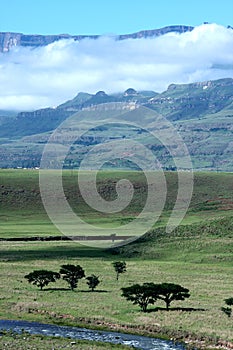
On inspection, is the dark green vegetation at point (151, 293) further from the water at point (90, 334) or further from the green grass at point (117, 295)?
the water at point (90, 334)

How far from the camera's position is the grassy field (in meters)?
61.4

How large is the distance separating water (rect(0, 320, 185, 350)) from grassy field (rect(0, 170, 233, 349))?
1.71 m

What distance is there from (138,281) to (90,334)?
29374 millimetres

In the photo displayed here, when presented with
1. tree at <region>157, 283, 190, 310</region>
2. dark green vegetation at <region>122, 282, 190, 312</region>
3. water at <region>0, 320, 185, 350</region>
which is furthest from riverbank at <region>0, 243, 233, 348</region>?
water at <region>0, 320, 185, 350</region>

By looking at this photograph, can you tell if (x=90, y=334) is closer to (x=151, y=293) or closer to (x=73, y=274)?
(x=151, y=293)

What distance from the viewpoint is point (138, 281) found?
8725 centimetres

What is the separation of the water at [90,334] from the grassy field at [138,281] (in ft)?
5.60

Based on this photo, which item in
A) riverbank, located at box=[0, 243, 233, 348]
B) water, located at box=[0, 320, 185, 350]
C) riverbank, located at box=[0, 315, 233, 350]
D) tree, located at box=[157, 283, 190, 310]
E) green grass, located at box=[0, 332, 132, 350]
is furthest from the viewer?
tree, located at box=[157, 283, 190, 310]

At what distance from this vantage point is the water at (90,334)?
53.9 m

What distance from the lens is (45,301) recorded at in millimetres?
→ 71562

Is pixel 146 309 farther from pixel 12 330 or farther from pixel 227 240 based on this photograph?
pixel 227 240

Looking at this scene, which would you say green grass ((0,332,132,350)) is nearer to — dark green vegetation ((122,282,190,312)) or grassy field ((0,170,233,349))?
grassy field ((0,170,233,349))

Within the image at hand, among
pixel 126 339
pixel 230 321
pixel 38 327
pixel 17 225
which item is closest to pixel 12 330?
pixel 38 327

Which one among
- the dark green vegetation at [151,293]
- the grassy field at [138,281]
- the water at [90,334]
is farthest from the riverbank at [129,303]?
the water at [90,334]
